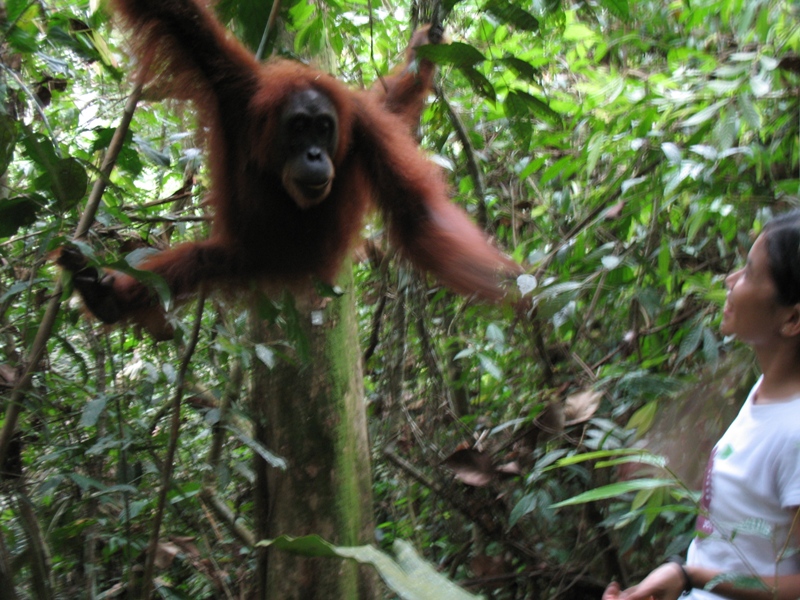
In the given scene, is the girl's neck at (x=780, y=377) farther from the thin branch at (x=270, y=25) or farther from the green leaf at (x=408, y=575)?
the thin branch at (x=270, y=25)

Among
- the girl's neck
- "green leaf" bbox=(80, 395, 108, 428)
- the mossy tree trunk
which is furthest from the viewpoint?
the mossy tree trunk

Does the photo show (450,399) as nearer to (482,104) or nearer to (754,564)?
(482,104)

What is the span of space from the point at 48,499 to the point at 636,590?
1.77 metres

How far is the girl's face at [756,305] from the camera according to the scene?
1348mm

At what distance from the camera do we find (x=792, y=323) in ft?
4.31

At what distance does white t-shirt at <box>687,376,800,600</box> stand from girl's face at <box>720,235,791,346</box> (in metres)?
0.14

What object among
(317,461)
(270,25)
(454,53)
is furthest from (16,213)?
(317,461)

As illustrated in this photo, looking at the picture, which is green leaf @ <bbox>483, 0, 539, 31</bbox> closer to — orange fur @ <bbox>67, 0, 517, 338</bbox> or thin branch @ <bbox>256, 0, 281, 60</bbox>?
thin branch @ <bbox>256, 0, 281, 60</bbox>

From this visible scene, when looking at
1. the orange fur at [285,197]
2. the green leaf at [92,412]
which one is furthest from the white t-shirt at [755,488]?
the green leaf at [92,412]

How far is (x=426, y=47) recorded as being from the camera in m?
1.52

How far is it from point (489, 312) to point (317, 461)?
822mm

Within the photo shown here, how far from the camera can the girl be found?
1.24 m

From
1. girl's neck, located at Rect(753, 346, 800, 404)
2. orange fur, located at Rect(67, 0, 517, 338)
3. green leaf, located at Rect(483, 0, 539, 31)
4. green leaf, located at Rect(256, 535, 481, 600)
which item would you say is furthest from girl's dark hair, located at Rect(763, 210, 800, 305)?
orange fur, located at Rect(67, 0, 517, 338)

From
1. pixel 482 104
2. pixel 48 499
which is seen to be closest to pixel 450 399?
pixel 482 104
